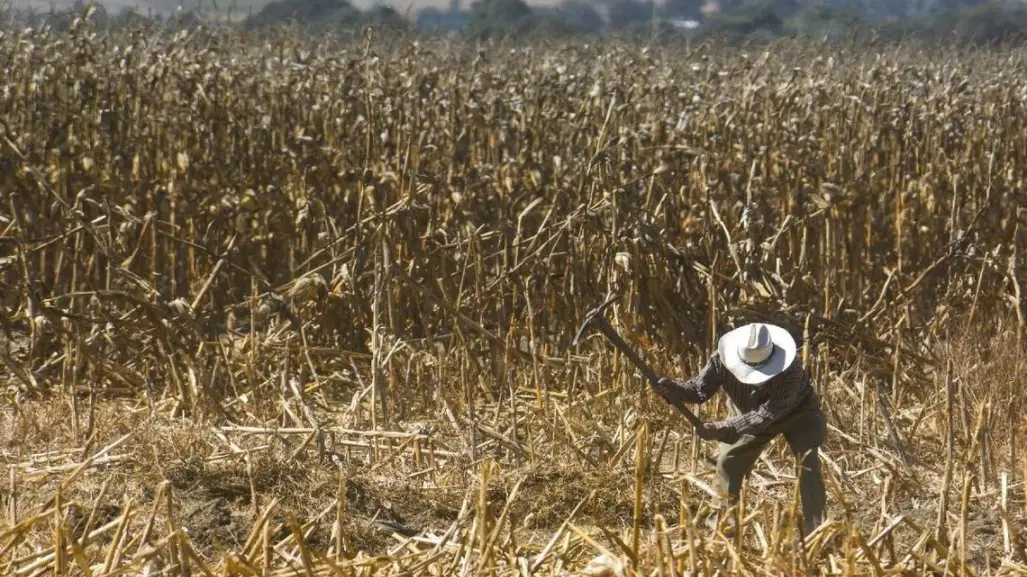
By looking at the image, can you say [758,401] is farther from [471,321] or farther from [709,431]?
[471,321]

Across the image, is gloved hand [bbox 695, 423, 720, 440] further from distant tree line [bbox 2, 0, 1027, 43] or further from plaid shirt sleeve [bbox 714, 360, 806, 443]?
distant tree line [bbox 2, 0, 1027, 43]

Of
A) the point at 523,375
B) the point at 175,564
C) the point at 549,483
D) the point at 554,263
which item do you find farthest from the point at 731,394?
the point at 554,263

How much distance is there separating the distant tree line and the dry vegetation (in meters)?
1.38

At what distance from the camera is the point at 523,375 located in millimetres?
5926

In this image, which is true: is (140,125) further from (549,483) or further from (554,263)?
(549,483)

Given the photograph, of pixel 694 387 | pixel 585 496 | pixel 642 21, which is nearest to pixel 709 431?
pixel 694 387

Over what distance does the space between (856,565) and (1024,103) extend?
7116 millimetres

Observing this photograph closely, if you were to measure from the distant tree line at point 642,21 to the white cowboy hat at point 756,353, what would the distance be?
14.1 ft

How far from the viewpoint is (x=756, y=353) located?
12.1 feet

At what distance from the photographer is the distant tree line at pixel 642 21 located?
12.8 m

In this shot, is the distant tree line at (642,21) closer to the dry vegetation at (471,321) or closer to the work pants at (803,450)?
the dry vegetation at (471,321)

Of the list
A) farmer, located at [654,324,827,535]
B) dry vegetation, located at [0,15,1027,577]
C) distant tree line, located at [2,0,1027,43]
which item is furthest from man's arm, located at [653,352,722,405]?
distant tree line, located at [2,0,1027,43]

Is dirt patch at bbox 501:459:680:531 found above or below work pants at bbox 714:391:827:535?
below

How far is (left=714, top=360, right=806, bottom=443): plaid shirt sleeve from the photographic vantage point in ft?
12.6
